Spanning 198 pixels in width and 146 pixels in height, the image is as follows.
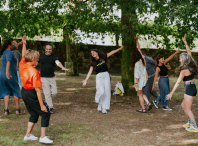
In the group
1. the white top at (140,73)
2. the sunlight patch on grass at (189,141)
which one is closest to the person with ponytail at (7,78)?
the white top at (140,73)

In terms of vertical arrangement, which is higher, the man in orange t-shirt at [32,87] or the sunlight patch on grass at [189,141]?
the man in orange t-shirt at [32,87]

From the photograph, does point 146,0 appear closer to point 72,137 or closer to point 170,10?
point 170,10

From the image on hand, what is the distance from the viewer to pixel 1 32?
25.4ft

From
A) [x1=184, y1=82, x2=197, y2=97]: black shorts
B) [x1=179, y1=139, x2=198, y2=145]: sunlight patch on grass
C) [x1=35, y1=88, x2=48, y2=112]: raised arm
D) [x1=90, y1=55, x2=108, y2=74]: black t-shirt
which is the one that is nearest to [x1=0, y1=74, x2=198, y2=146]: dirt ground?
[x1=179, y1=139, x2=198, y2=145]: sunlight patch on grass

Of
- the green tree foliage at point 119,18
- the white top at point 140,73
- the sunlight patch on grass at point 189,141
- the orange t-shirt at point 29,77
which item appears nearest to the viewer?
the orange t-shirt at point 29,77

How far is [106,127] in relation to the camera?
5.77 m

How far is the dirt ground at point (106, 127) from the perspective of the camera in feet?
15.8

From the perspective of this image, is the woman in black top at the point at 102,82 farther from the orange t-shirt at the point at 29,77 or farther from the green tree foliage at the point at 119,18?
the orange t-shirt at the point at 29,77

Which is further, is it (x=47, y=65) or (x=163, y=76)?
(x=163, y=76)

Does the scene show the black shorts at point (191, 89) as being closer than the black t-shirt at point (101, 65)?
Yes

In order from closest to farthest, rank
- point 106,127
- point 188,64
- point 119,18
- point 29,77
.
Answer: point 29,77 < point 188,64 < point 106,127 < point 119,18

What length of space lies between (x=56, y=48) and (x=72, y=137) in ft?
49.1

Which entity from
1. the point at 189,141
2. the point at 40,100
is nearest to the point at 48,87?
the point at 40,100

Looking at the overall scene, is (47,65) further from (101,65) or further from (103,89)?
(103,89)
